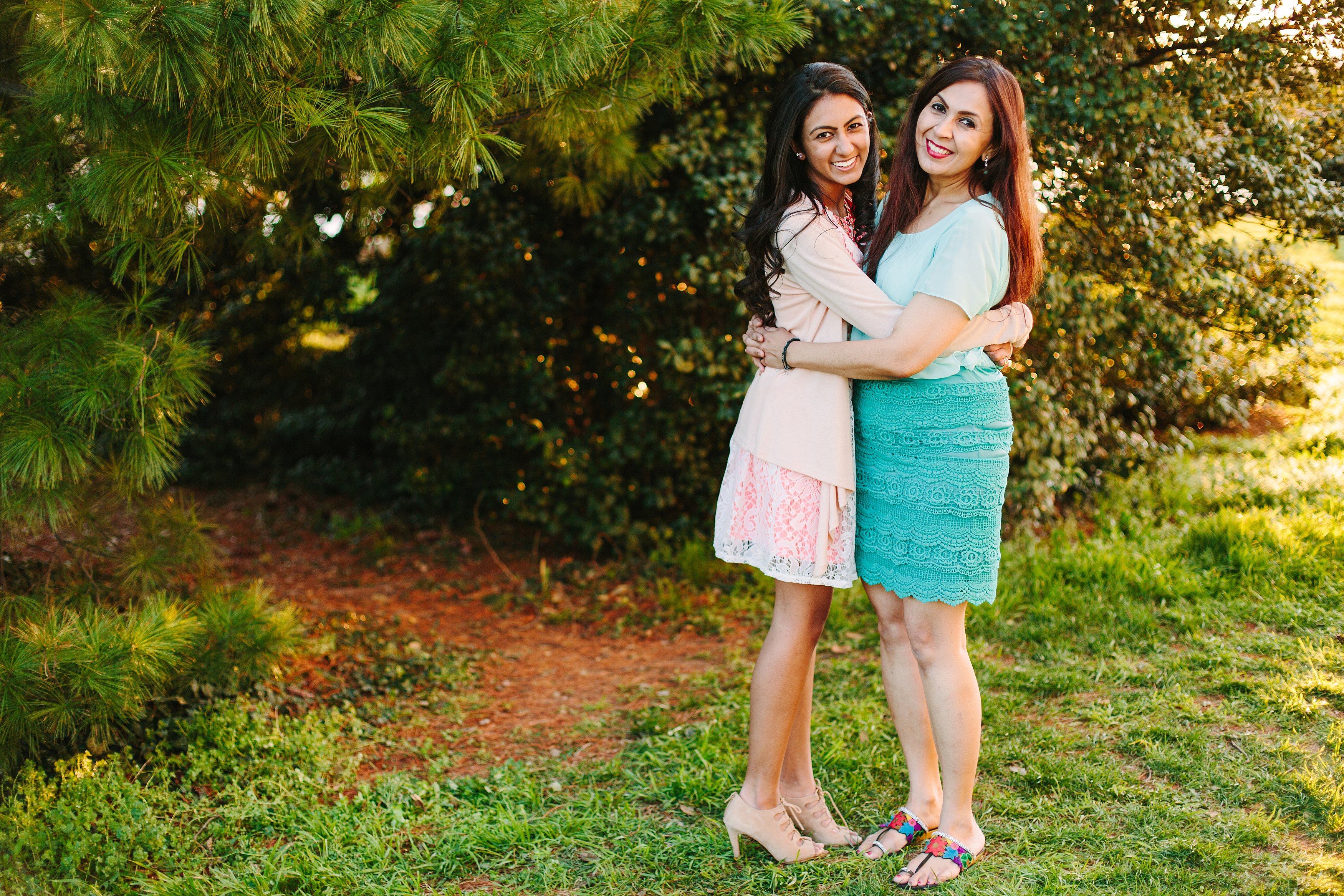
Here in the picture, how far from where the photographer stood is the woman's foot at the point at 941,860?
220 cm

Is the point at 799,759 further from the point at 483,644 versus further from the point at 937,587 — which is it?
the point at 483,644

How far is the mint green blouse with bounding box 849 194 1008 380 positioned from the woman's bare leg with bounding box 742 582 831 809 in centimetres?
59

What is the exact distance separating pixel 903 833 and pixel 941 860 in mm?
148

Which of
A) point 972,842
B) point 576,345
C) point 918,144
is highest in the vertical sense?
point 918,144

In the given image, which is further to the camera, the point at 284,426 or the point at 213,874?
the point at 284,426

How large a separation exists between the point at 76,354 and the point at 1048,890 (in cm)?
266

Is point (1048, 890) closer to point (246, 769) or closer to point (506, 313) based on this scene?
point (246, 769)

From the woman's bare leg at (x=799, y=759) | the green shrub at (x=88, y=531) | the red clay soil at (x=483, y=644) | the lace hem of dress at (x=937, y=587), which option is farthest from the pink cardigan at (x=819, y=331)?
the green shrub at (x=88, y=531)

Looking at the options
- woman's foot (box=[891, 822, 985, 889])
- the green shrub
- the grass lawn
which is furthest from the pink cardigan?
the green shrub

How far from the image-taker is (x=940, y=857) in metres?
2.24

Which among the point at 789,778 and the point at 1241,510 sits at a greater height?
the point at 1241,510

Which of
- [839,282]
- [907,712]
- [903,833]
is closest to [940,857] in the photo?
[903,833]

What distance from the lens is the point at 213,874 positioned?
2.37m

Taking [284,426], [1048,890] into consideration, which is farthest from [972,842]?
[284,426]
